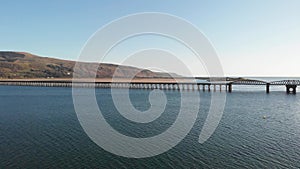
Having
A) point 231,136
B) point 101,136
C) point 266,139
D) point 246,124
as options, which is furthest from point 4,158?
point 246,124

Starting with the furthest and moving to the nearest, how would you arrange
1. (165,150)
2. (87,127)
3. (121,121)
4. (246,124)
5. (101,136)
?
(121,121) → (246,124) → (87,127) → (101,136) → (165,150)

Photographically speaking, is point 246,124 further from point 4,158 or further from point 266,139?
point 4,158

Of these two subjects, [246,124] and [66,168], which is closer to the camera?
[66,168]

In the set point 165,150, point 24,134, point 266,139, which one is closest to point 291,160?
point 266,139

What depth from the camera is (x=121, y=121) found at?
39.5 metres

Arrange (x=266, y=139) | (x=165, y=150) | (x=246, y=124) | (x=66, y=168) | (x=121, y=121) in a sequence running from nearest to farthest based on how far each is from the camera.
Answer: (x=66, y=168)
(x=165, y=150)
(x=266, y=139)
(x=246, y=124)
(x=121, y=121)

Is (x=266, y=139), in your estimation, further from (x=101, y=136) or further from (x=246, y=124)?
(x=101, y=136)

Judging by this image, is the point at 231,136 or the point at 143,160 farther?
the point at 231,136

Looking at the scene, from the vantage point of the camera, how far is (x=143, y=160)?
2138 centimetres

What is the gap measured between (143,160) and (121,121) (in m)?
18.6

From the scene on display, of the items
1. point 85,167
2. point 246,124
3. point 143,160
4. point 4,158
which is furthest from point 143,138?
point 246,124

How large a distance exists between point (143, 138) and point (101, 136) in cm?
540

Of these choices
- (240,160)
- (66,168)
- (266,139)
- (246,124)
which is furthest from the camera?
(246,124)

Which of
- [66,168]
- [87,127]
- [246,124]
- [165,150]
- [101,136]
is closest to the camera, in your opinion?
[66,168]
